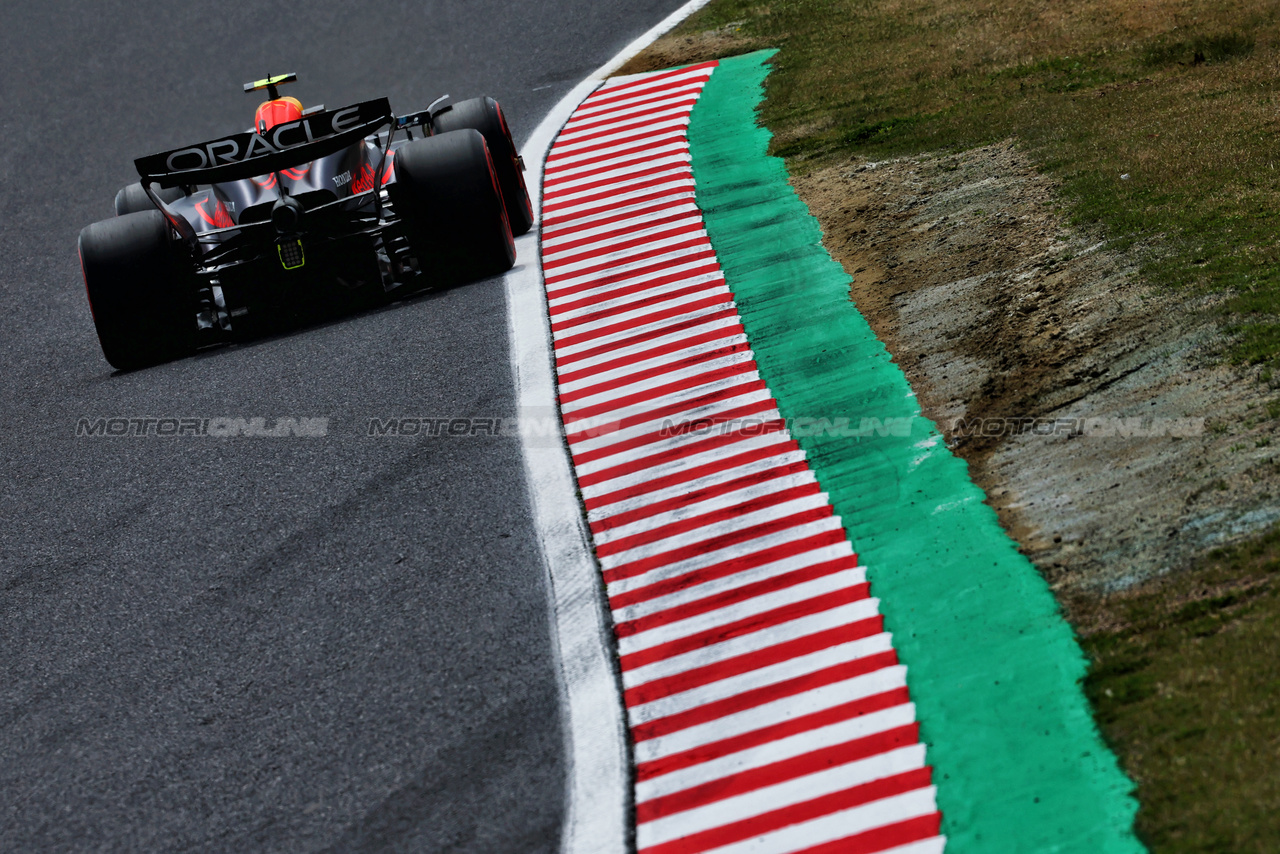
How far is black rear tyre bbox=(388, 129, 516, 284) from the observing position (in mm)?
9422

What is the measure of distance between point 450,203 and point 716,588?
460 centimetres

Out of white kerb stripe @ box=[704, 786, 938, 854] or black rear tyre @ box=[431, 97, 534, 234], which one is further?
black rear tyre @ box=[431, 97, 534, 234]

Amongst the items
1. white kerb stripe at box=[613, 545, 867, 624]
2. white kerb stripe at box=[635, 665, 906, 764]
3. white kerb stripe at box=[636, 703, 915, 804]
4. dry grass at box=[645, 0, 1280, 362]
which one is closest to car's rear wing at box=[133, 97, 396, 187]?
dry grass at box=[645, 0, 1280, 362]

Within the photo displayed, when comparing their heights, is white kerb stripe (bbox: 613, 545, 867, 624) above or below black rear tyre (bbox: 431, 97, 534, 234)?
below

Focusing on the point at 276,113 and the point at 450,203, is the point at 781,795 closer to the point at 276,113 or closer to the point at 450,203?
the point at 450,203

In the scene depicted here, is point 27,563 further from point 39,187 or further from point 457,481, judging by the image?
point 39,187

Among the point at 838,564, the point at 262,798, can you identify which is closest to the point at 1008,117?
the point at 838,564

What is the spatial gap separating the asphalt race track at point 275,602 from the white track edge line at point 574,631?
0.32ft

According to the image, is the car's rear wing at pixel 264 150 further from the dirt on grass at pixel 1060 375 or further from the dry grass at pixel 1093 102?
the dry grass at pixel 1093 102

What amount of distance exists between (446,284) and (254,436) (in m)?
2.29

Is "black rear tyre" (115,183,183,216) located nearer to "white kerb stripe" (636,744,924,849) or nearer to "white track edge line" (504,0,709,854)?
"white track edge line" (504,0,709,854)

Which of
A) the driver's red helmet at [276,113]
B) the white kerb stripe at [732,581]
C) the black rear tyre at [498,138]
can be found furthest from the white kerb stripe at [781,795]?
the driver's red helmet at [276,113]

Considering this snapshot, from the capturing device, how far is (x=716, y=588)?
6.19 m

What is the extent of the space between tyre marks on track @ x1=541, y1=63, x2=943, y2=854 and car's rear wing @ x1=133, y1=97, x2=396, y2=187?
1.99m
